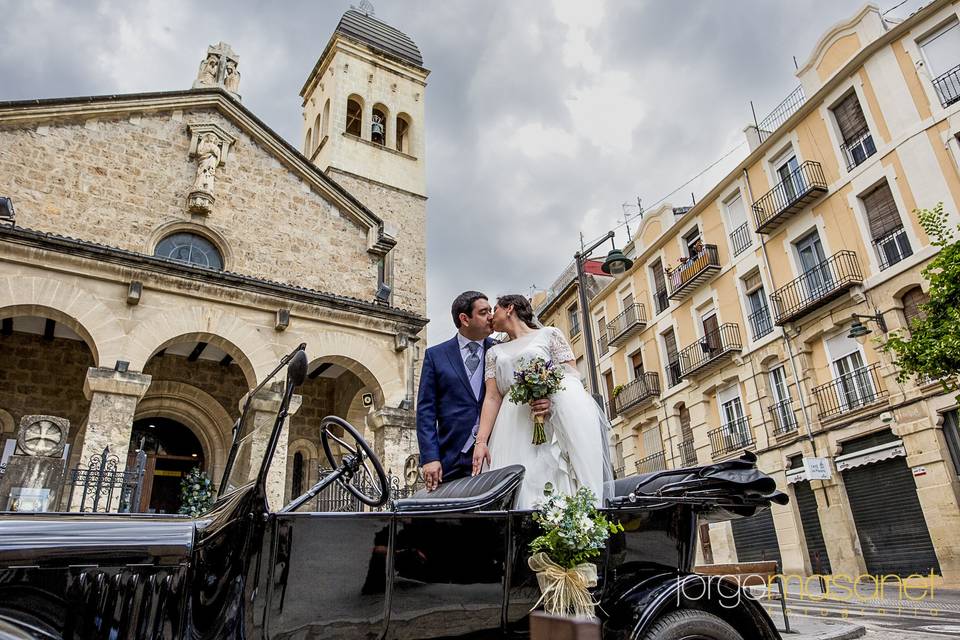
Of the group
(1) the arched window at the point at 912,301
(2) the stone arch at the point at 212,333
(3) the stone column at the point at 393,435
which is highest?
(1) the arched window at the point at 912,301

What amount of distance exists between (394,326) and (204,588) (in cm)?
1023

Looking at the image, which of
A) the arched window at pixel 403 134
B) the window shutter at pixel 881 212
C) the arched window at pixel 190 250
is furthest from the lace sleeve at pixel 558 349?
the arched window at pixel 403 134

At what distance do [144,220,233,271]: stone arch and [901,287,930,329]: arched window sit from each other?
49.0 feet

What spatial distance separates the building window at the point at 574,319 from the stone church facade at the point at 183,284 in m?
13.5

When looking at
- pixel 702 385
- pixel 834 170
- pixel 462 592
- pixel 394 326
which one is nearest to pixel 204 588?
pixel 462 592

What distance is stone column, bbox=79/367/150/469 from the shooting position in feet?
28.5

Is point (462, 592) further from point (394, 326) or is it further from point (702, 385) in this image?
point (702, 385)

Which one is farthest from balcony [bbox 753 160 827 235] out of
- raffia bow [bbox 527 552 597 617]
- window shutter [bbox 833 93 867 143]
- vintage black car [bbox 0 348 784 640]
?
raffia bow [bbox 527 552 597 617]

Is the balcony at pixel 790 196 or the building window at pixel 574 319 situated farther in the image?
the building window at pixel 574 319

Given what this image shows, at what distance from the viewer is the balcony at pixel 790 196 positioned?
15898 millimetres

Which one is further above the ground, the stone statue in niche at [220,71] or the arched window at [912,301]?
the stone statue in niche at [220,71]

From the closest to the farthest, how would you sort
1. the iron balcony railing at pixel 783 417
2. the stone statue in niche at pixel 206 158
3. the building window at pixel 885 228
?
the stone statue in niche at pixel 206 158
the building window at pixel 885 228
the iron balcony railing at pixel 783 417

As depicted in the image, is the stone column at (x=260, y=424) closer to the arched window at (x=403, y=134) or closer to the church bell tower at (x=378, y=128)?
the church bell tower at (x=378, y=128)

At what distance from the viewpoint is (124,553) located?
2.15 meters
